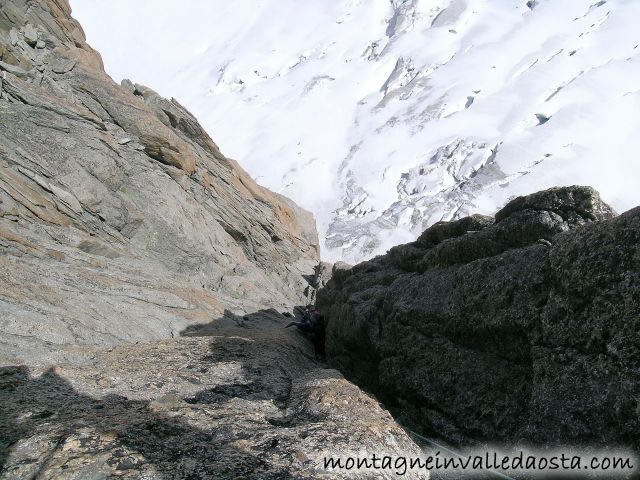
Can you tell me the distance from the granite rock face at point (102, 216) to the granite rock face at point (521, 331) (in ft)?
30.5

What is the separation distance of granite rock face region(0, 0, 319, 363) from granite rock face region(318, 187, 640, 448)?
9.30 meters

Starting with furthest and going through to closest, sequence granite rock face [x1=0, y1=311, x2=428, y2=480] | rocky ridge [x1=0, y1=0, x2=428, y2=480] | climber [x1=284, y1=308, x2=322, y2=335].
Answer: climber [x1=284, y1=308, x2=322, y2=335]
rocky ridge [x1=0, y1=0, x2=428, y2=480]
granite rock face [x1=0, y1=311, x2=428, y2=480]

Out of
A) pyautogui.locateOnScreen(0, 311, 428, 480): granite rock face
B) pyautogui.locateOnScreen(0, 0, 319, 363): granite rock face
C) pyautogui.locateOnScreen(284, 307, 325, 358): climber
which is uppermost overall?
pyautogui.locateOnScreen(0, 0, 319, 363): granite rock face

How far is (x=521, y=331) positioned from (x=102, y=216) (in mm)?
24311

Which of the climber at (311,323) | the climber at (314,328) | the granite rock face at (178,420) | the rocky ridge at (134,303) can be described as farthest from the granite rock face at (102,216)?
the climber at (314,328)

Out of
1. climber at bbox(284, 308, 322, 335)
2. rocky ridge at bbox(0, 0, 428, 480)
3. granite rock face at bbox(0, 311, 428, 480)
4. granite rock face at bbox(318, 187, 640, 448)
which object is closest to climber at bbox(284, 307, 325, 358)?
climber at bbox(284, 308, 322, 335)

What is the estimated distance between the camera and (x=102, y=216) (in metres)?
27.0

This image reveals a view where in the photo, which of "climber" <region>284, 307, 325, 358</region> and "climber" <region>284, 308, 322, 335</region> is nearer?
"climber" <region>284, 307, 325, 358</region>

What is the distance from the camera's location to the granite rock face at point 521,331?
24.8 ft

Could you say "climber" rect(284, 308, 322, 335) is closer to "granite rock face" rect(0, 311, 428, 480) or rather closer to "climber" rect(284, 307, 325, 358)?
"climber" rect(284, 307, 325, 358)

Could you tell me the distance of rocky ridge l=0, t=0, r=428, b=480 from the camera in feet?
24.5

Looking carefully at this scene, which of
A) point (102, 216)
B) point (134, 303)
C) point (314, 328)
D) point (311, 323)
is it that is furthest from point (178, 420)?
point (102, 216)

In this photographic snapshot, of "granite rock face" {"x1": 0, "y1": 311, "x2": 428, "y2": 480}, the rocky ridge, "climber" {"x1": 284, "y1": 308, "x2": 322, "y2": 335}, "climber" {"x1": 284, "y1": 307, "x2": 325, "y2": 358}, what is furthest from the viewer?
"climber" {"x1": 284, "y1": 308, "x2": 322, "y2": 335}

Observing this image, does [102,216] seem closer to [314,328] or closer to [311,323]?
[311,323]
